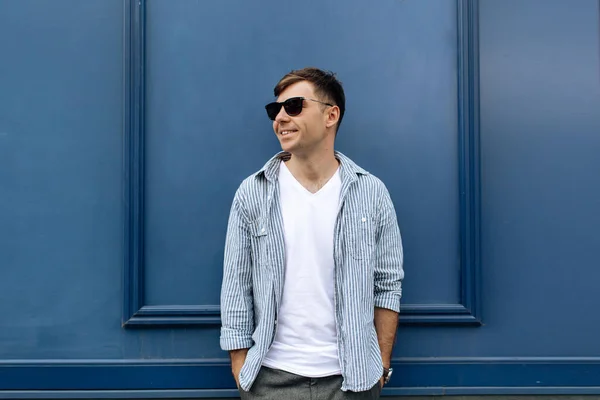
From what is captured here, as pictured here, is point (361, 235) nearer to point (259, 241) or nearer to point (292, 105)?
point (259, 241)

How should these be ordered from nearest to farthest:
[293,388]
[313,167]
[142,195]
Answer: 1. [293,388]
2. [313,167]
3. [142,195]

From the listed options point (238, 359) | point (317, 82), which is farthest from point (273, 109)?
point (238, 359)

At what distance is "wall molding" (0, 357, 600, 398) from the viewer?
2311mm

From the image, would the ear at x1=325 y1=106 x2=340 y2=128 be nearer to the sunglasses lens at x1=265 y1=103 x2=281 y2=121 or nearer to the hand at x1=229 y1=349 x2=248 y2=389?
the sunglasses lens at x1=265 y1=103 x2=281 y2=121

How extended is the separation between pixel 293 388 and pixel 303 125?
106 cm

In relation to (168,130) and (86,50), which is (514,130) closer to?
Answer: (168,130)

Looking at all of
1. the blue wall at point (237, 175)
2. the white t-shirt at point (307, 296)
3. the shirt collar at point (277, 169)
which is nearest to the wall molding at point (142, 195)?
the blue wall at point (237, 175)

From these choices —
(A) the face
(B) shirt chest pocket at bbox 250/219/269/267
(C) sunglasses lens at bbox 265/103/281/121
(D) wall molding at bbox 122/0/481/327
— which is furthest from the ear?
(D) wall molding at bbox 122/0/481/327

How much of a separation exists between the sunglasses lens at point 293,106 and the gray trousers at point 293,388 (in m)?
1.05

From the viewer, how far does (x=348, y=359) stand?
1785 mm

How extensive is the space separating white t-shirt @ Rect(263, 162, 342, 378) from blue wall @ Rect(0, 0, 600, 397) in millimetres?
576

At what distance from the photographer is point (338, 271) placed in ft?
6.00

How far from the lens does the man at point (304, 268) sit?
5.92ft

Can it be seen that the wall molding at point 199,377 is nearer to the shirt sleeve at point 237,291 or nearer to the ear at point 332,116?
the shirt sleeve at point 237,291
